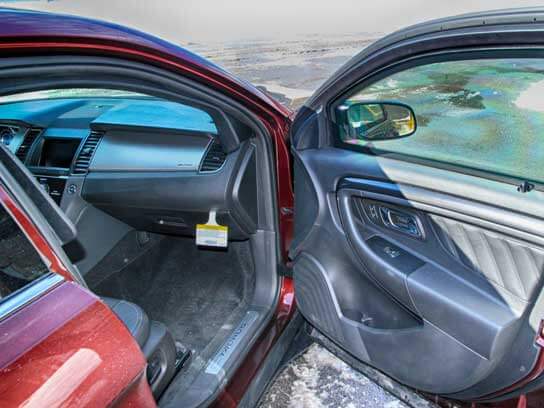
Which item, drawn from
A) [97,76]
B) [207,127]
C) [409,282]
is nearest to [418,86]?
[409,282]

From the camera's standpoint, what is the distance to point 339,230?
181 centimetres

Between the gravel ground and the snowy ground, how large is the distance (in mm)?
2829

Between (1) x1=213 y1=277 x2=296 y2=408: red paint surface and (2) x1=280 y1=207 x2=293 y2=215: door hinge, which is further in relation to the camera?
(2) x1=280 y1=207 x2=293 y2=215: door hinge

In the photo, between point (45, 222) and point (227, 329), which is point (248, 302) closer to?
point (227, 329)

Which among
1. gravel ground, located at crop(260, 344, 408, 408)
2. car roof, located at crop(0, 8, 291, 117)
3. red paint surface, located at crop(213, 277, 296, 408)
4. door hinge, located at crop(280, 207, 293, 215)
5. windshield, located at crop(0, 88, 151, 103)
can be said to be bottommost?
gravel ground, located at crop(260, 344, 408, 408)

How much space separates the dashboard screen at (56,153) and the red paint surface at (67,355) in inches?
68.4

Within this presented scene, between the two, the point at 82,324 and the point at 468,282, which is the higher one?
the point at 82,324

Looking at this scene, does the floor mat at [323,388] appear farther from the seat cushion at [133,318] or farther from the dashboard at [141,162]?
the seat cushion at [133,318]

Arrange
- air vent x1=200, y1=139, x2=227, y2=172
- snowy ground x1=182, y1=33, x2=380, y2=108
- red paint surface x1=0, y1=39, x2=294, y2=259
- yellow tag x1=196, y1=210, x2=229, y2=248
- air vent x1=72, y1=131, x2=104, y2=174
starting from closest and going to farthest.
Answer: red paint surface x1=0, y1=39, x2=294, y2=259 < air vent x1=200, y1=139, x2=227, y2=172 < yellow tag x1=196, y1=210, x2=229, y2=248 < air vent x1=72, y1=131, x2=104, y2=174 < snowy ground x1=182, y1=33, x2=380, y2=108

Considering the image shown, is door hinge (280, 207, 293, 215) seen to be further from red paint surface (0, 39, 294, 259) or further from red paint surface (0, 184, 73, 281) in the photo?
red paint surface (0, 184, 73, 281)

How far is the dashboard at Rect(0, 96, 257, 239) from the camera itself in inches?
83.0

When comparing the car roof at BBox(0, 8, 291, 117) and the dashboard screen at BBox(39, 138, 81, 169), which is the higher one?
the car roof at BBox(0, 8, 291, 117)

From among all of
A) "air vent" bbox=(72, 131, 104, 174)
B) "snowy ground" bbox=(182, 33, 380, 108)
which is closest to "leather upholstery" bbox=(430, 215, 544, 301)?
"air vent" bbox=(72, 131, 104, 174)

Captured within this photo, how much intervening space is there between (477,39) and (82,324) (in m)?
1.23
